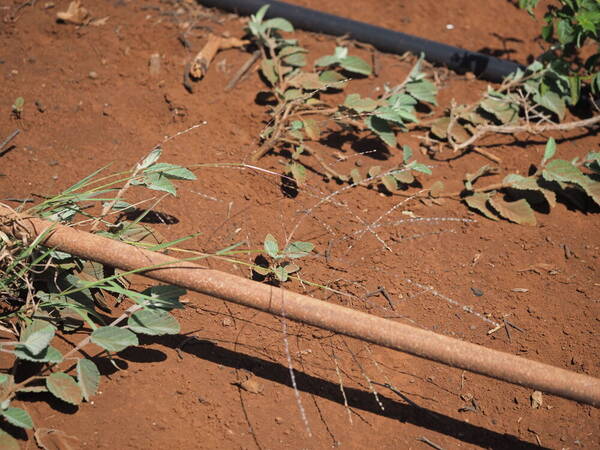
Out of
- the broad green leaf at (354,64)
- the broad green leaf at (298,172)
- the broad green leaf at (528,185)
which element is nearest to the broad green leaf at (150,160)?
the broad green leaf at (298,172)

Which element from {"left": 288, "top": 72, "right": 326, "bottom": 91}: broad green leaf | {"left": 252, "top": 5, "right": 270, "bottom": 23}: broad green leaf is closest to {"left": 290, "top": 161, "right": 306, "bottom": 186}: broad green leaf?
{"left": 288, "top": 72, "right": 326, "bottom": 91}: broad green leaf

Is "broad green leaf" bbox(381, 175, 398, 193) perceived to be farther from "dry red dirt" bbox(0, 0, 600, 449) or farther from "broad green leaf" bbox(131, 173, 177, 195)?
"broad green leaf" bbox(131, 173, 177, 195)

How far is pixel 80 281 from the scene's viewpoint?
1.64 m

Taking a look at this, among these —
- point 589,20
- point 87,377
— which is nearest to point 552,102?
point 589,20

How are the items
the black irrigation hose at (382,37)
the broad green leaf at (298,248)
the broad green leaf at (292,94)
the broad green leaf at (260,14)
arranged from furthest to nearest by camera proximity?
the black irrigation hose at (382,37) < the broad green leaf at (260,14) < the broad green leaf at (292,94) < the broad green leaf at (298,248)

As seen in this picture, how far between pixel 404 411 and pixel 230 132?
1316 millimetres

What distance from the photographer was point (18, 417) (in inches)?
55.4

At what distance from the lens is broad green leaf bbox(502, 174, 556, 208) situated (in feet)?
7.51

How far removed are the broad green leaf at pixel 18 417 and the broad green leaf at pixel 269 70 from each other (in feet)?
5.54

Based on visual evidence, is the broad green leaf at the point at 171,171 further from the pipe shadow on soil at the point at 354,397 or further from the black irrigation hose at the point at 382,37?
the black irrigation hose at the point at 382,37

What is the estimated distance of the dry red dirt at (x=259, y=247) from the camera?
64.8 inches

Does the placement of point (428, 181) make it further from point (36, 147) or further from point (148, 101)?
point (36, 147)

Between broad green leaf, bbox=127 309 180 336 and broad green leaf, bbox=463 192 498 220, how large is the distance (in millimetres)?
1282

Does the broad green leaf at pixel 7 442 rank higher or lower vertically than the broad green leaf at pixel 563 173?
lower
